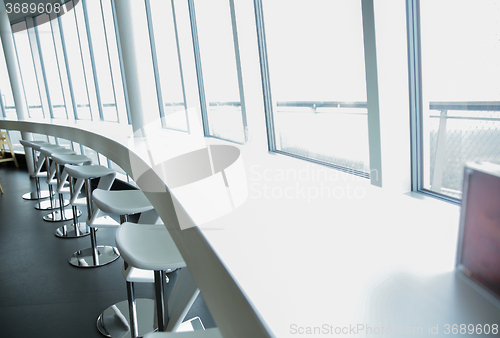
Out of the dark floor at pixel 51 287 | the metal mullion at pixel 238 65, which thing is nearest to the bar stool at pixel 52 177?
the dark floor at pixel 51 287

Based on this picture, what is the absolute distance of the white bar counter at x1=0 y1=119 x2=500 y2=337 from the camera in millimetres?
569

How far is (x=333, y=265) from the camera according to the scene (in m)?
0.77

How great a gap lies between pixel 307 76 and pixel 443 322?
2.03m

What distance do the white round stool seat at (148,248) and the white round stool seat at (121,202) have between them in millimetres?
510

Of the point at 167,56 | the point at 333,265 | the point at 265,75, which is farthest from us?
the point at 167,56

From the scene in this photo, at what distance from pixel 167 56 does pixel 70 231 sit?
2425 mm

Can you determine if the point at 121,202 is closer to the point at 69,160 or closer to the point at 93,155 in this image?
the point at 69,160

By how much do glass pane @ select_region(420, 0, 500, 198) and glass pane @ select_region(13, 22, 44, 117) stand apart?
8.52 m

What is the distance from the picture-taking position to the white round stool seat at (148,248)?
1.39 metres

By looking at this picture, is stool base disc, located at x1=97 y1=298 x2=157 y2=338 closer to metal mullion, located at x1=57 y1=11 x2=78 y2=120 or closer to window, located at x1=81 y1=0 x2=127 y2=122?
window, located at x1=81 y1=0 x2=127 y2=122

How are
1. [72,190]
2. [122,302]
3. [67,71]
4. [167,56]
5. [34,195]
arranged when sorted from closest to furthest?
[122,302], [72,190], [167,56], [34,195], [67,71]

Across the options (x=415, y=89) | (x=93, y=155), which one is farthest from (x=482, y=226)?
(x=93, y=155)

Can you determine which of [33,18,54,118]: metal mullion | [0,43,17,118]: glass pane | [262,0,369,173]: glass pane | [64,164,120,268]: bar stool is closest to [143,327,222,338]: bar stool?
[262,0,369,173]: glass pane

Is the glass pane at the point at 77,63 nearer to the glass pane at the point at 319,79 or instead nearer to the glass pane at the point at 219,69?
the glass pane at the point at 219,69
